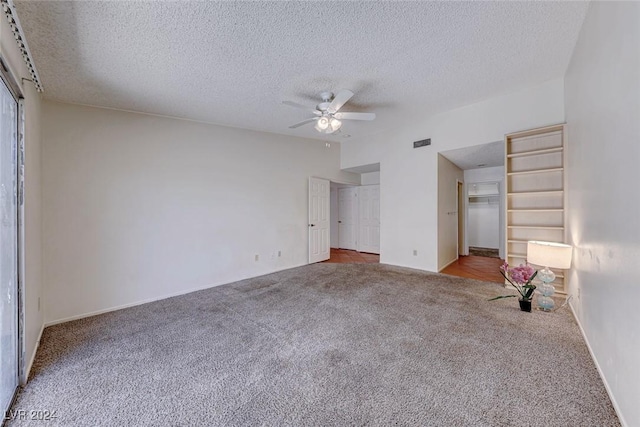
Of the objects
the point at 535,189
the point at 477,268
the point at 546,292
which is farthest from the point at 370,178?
the point at 546,292

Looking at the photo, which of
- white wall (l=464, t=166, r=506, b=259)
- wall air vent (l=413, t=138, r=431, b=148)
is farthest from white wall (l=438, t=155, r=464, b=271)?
white wall (l=464, t=166, r=506, b=259)

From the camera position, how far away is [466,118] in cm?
437

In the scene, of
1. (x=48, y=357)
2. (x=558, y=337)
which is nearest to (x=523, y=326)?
(x=558, y=337)

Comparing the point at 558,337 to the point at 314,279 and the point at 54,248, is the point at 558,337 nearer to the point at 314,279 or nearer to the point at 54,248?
the point at 314,279

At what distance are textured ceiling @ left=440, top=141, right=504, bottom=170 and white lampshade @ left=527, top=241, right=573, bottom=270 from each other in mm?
1906

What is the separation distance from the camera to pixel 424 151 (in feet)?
16.3

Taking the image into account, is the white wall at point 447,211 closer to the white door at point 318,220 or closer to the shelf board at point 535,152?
the shelf board at point 535,152

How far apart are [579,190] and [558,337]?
154 cm

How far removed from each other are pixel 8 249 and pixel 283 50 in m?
2.71

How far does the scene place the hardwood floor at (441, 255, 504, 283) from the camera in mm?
4518

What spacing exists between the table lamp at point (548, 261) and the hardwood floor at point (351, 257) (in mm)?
3370

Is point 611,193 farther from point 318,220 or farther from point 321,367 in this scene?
point 318,220

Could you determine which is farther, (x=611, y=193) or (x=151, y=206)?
(x=151, y=206)

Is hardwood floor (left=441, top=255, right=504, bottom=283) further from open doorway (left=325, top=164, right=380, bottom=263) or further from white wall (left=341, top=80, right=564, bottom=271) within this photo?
open doorway (left=325, top=164, right=380, bottom=263)
